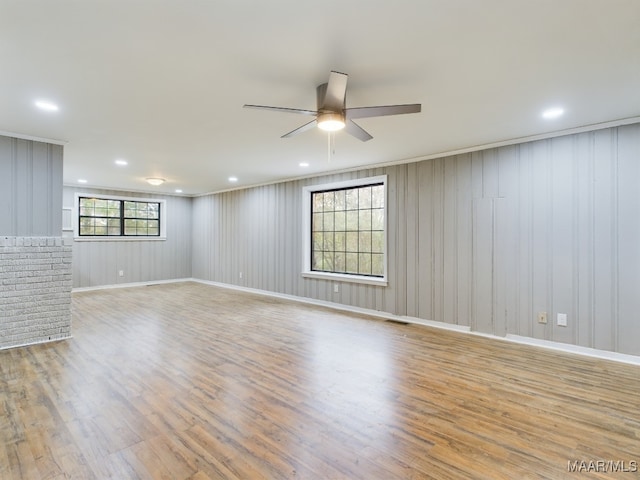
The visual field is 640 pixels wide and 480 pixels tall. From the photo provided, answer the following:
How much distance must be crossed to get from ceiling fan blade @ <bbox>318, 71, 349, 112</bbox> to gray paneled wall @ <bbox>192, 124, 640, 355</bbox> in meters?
2.82

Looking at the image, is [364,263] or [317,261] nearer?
[364,263]

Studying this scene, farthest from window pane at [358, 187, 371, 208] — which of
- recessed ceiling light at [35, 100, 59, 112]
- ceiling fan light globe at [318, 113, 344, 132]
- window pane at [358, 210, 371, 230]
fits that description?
recessed ceiling light at [35, 100, 59, 112]

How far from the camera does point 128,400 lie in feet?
8.38

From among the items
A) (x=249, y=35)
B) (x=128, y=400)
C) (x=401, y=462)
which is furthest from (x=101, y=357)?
(x=249, y=35)

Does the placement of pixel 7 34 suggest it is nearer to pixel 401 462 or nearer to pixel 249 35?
pixel 249 35

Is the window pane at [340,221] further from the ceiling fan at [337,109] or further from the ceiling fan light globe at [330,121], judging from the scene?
the ceiling fan light globe at [330,121]

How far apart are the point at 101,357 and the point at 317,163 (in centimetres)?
389

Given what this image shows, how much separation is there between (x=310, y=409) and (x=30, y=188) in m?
4.14

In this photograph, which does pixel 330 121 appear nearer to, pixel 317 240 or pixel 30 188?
pixel 30 188

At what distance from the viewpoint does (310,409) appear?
2.44m

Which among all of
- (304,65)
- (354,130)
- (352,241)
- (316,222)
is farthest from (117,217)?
(304,65)

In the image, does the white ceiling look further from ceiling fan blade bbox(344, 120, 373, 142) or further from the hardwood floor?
the hardwood floor

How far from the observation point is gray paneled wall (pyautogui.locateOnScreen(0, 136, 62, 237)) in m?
3.82

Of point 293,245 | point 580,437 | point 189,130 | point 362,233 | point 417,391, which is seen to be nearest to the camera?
point 580,437
